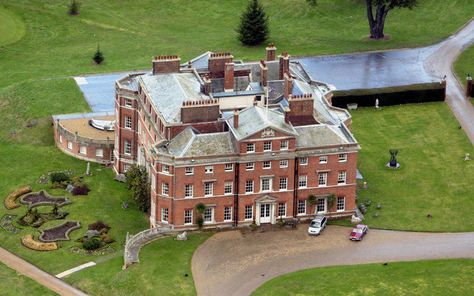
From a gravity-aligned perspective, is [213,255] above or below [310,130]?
below

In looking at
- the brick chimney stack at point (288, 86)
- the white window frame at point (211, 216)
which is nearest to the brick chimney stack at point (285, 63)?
the brick chimney stack at point (288, 86)

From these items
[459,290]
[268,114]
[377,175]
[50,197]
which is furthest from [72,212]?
[459,290]

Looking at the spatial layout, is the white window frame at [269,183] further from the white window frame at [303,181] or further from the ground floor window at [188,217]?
the ground floor window at [188,217]

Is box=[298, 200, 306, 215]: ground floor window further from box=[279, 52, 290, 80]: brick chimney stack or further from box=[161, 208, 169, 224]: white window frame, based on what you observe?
box=[279, 52, 290, 80]: brick chimney stack

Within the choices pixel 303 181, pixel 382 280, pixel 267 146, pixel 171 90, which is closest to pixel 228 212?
pixel 267 146

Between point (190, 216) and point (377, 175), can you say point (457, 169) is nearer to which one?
point (377, 175)
